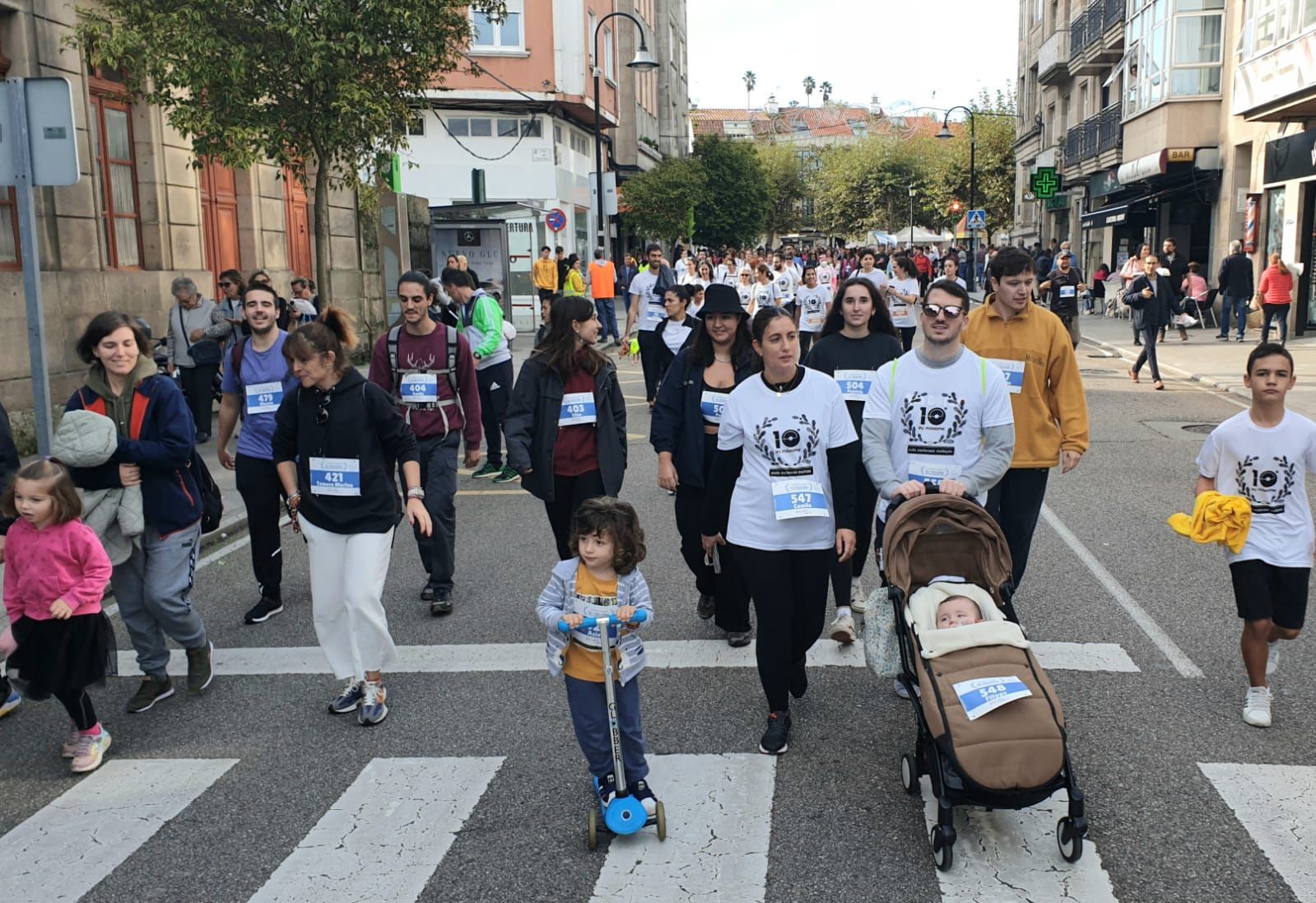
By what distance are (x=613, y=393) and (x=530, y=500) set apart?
4088mm

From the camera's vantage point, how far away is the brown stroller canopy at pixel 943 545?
458 centimetres

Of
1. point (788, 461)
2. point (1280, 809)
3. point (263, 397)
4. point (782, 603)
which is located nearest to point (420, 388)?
point (263, 397)

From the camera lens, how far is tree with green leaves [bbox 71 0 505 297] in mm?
13133

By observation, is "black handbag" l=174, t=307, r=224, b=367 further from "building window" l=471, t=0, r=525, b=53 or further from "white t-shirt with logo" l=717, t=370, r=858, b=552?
"building window" l=471, t=0, r=525, b=53

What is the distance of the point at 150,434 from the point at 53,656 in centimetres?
113

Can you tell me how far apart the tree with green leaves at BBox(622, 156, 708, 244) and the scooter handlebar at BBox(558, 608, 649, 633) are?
41233 mm

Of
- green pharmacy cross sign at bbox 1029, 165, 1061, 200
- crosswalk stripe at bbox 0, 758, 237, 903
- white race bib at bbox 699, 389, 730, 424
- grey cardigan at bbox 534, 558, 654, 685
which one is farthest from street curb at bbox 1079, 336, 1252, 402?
green pharmacy cross sign at bbox 1029, 165, 1061, 200

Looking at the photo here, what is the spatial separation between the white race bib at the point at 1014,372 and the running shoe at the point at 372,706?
3.29 meters

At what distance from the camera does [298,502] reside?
220 inches

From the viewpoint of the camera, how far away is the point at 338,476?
5.46m

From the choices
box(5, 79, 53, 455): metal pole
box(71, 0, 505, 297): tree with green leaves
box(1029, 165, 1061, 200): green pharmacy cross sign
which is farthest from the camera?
box(1029, 165, 1061, 200): green pharmacy cross sign

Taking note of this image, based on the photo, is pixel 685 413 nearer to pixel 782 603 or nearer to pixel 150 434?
pixel 782 603

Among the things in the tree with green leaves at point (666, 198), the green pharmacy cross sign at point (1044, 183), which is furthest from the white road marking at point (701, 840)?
the tree with green leaves at point (666, 198)

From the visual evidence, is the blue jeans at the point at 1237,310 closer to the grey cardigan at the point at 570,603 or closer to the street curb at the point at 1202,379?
the street curb at the point at 1202,379
